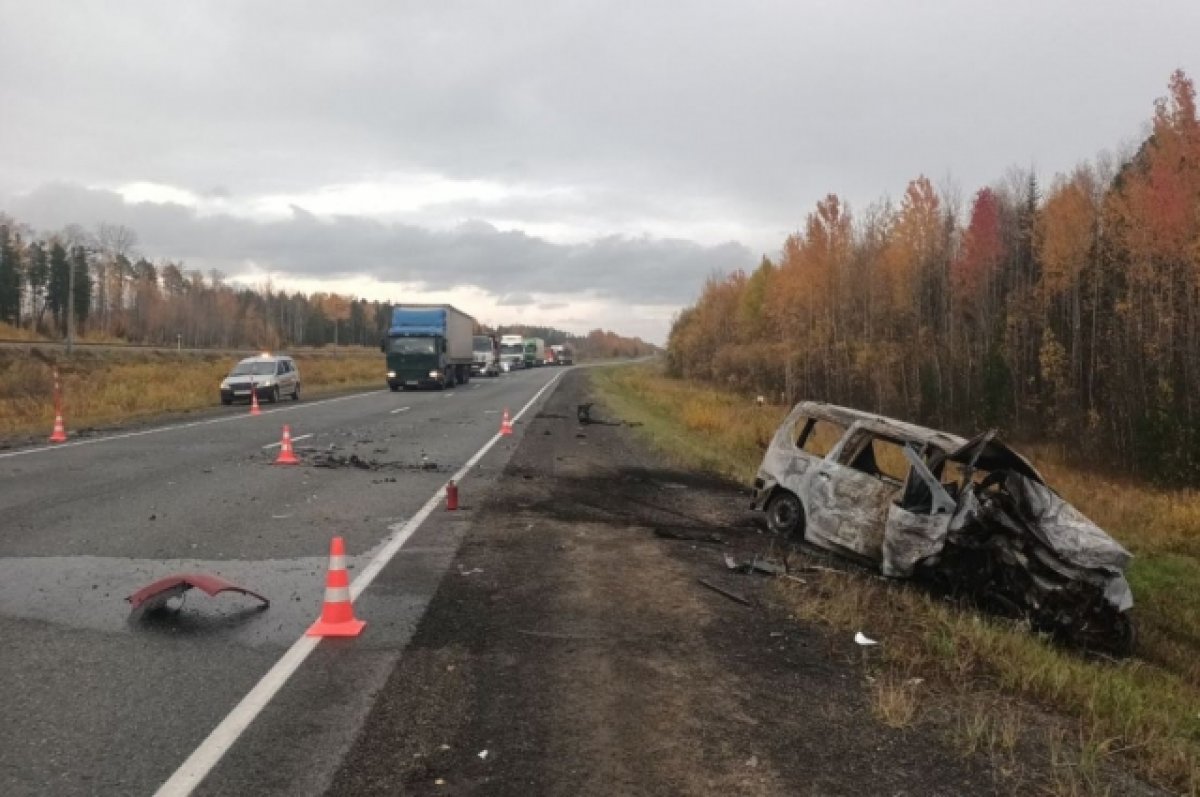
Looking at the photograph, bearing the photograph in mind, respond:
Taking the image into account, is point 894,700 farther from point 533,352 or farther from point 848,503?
point 533,352

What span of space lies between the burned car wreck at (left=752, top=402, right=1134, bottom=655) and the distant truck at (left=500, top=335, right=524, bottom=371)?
74645 millimetres

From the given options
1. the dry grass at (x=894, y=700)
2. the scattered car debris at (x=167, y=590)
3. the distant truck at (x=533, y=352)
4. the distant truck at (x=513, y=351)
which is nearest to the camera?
the dry grass at (x=894, y=700)

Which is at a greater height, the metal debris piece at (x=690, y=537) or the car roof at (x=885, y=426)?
the car roof at (x=885, y=426)

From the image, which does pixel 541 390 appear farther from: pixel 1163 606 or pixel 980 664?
pixel 980 664

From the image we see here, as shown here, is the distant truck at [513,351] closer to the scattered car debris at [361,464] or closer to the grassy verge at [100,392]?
the grassy verge at [100,392]

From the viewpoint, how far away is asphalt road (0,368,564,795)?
3.81 metres

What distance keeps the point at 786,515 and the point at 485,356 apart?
52021 millimetres

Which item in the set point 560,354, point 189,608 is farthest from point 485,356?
point 189,608

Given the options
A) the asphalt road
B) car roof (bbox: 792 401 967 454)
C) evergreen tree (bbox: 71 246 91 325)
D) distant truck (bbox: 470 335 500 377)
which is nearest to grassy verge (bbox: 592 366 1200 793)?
car roof (bbox: 792 401 967 454)

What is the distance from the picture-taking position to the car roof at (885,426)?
830cm

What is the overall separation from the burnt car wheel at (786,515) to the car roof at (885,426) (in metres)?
0.98

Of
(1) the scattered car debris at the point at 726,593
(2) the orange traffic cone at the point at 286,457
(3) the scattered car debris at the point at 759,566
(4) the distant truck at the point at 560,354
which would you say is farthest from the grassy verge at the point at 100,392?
(4) the distant truck at the point at 560,354

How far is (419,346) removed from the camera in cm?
3841

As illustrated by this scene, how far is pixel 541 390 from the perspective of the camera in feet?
141
